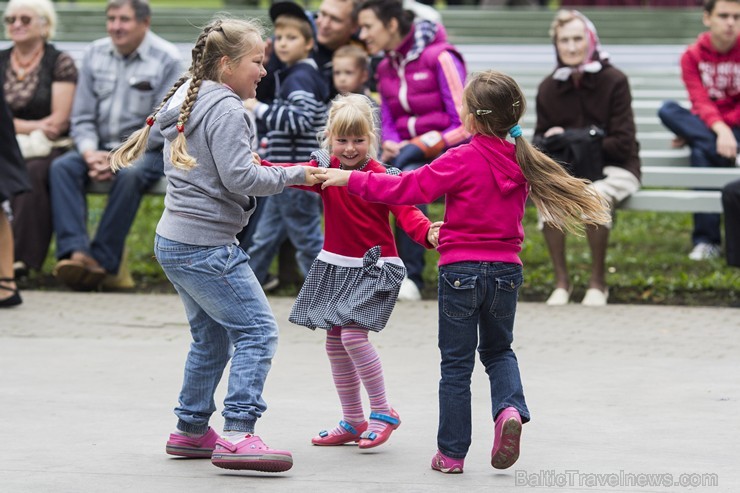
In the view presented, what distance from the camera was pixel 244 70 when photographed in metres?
4.90

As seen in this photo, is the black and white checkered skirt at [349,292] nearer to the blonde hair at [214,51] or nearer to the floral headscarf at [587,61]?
the blonde hair at [214,51]

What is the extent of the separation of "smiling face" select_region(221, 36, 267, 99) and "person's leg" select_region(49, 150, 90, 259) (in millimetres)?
4471

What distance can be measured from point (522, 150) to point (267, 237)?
4.00 meters

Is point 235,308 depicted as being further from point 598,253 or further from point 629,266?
point 629,266

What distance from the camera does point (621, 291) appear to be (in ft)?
30.0

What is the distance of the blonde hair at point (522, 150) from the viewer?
191 inches

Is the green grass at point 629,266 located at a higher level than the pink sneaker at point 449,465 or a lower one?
lower

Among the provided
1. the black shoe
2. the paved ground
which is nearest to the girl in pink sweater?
the paved ground

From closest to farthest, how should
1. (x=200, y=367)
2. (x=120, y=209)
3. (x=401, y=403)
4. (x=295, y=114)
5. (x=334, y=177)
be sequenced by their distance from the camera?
(x=334, y=177), (x=200, y=367), (x=401, y=403), (x=295, y=114), (x=120, y=209)

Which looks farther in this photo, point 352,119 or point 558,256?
point 558,256

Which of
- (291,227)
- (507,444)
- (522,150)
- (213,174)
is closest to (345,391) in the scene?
(507,444)

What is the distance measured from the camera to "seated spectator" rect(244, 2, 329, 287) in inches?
331

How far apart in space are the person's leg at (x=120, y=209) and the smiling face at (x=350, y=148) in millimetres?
4087

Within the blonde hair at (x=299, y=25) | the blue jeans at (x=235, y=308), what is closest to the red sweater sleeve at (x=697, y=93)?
the blonde hair at (x=299, y=25)
